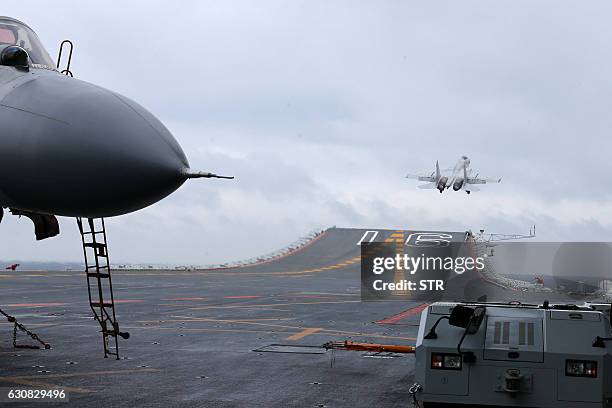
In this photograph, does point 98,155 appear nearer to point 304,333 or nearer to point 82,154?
point 82,154

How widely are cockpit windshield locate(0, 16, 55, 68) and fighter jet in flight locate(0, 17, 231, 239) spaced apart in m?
2.12

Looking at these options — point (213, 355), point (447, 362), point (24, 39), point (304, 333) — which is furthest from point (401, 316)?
point (24, 39)

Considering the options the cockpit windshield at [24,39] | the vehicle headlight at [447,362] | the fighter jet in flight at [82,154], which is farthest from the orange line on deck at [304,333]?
the fighter jet in flight at [82,154]

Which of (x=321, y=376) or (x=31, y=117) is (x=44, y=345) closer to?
(x=321, y=376)

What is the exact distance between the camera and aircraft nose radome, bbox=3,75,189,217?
833 cm

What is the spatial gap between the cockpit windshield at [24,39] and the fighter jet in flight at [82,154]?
212 cm

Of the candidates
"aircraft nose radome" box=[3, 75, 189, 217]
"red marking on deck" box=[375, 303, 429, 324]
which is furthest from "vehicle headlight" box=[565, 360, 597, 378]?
"red marking on deck" box=[375, 303, 429, 324]

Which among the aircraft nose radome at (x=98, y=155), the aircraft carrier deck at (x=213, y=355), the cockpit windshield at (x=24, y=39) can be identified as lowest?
the aircraft carrier deck at (x=213, y=355)

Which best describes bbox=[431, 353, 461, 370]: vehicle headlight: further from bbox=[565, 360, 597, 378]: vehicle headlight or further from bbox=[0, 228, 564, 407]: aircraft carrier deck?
bbox=[0, 228, 564, 407]: aircraft carrier deck

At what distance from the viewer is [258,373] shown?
49.9 feet

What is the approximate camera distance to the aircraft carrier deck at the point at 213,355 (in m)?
13.0

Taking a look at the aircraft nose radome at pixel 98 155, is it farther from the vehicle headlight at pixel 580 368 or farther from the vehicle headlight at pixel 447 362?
the vehicle headlight at pixel 580 368

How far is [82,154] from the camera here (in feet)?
27.3

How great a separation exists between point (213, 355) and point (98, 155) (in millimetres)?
10248
